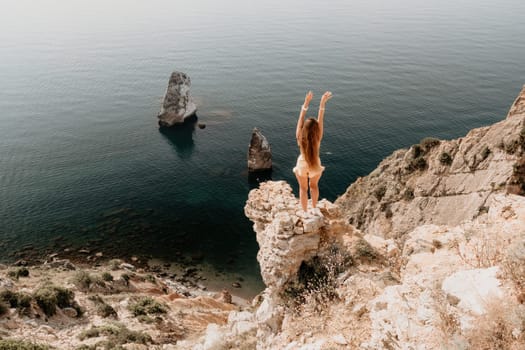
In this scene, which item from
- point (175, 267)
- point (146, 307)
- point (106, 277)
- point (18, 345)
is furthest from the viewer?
point (175, 267)

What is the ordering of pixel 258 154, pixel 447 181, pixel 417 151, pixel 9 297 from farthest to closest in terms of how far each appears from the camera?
pixel 258 154, pixel 417 151, pixel 447 181, pixel 9 297

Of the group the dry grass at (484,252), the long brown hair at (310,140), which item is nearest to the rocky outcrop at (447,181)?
the dry grass at (484,252)

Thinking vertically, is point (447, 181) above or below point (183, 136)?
above

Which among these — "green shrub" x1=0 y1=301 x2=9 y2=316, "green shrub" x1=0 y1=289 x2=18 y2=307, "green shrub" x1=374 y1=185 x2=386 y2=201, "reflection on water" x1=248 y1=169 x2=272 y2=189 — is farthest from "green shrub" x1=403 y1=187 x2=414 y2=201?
"green shrub" x1=0 y1=301 x2=9 y2=316

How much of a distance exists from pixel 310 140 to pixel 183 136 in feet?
209

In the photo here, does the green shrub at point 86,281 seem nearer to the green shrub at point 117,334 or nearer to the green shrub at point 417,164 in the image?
the green shrub at point 117,334

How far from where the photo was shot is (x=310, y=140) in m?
10.5

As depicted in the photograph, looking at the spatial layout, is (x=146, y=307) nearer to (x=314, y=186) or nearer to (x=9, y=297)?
(x=9, y=297)

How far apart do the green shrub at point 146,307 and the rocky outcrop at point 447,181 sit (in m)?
21.1

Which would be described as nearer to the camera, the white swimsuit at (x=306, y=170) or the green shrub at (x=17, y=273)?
the white swimsuit at (x=306, y=170)

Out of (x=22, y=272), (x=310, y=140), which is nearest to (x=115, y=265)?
(x=22, y=272)

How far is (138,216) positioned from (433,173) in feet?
122

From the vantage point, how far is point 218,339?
13750 mm

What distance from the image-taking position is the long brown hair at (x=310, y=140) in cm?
1029
